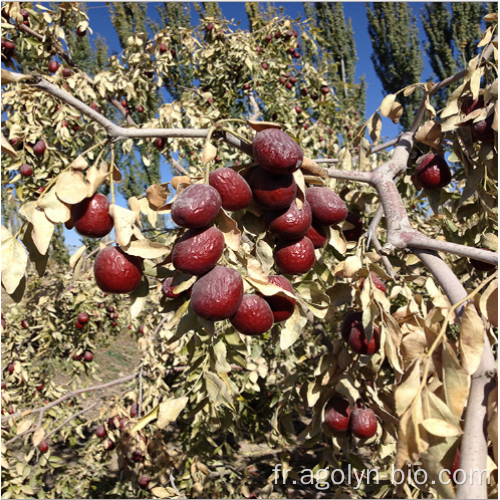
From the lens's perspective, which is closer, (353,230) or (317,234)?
(317,234)

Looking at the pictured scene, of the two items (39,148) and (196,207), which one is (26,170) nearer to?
(39,148)

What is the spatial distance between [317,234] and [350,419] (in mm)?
738

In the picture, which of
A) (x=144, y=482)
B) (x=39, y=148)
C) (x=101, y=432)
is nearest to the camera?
(x=144, y=482)

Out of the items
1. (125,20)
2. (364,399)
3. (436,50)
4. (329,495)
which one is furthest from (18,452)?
(436,50)

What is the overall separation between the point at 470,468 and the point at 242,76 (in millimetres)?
4901

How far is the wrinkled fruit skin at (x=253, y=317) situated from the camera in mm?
935

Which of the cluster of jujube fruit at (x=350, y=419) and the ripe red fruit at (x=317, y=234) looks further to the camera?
the cluster of jujube fruit at (x=350, y=419)

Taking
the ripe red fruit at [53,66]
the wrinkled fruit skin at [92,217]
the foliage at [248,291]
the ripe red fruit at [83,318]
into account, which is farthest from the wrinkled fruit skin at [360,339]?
the ripe red fruit at [53,66]

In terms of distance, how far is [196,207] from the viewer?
2.80 ft

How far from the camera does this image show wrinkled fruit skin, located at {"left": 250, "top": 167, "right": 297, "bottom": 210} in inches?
38.4

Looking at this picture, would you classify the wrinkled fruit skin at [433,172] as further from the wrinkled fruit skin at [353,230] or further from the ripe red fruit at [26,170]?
the ripe red fruit at [26,170]

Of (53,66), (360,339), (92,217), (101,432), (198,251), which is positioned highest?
(53,66)

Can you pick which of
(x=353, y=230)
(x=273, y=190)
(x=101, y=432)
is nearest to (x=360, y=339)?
(x=353, y=230)

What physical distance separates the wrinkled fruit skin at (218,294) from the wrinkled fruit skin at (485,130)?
92 cm
